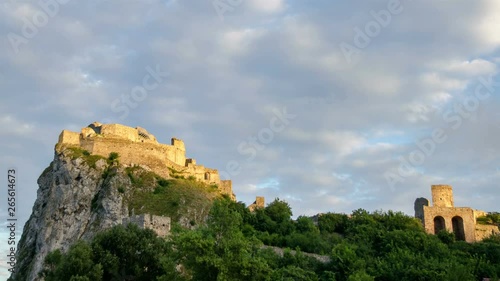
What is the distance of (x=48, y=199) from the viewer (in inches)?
2621

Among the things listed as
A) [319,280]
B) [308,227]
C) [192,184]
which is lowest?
[319,280]

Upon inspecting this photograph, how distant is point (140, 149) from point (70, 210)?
12.1 metres

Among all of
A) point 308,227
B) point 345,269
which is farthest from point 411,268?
point 308,227

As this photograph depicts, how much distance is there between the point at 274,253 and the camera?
153ft

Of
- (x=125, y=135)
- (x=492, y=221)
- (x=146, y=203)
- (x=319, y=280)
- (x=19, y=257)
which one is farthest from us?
(x=492, y=221)

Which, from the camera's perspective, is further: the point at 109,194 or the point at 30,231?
the point at 30,231

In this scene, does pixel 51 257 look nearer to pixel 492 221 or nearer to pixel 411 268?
pixel 411 268

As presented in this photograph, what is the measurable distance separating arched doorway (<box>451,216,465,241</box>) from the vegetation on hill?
207 inches

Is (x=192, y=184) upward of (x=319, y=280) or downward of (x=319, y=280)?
upward

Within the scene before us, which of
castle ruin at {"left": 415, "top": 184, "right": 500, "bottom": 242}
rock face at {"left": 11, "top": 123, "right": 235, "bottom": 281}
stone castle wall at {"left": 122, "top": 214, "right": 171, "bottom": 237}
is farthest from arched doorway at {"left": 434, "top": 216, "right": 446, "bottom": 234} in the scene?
stone castle wall at {"left": 122, "top": 214, "right": 171, "bottom": 237}

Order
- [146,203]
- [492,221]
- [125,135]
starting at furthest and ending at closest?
[492,221], [125,135], [146,203]

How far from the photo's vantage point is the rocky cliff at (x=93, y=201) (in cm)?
5849

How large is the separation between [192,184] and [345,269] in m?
27.4

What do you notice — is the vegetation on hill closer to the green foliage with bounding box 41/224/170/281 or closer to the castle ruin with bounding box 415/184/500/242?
the green foliage with bounding box 41/224/170/281
